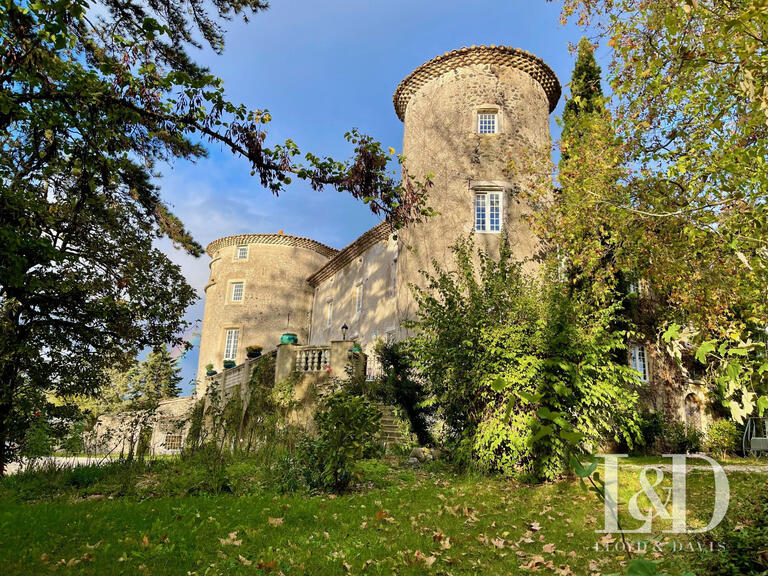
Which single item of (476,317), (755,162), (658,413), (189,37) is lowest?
(658,413)

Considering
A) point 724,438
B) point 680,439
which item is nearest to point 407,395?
point 680,439

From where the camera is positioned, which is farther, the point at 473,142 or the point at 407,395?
the point at 473,142

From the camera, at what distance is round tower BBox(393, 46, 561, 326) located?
18422 mm

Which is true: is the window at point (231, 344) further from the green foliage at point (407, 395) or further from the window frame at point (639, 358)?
the window frame at point (639, 358)

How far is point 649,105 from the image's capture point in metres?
10.6

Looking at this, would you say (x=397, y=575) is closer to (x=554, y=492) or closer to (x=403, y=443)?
(x=554, y=492)

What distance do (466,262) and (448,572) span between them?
24.9 ft

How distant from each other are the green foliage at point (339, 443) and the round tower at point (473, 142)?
9454 mm

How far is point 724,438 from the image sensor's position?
18031 mm

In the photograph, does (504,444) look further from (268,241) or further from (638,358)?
(268,241)

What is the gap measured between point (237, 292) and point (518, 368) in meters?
25.1

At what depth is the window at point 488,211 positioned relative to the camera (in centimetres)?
1844

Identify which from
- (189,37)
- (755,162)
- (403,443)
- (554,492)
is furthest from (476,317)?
(189,37)
